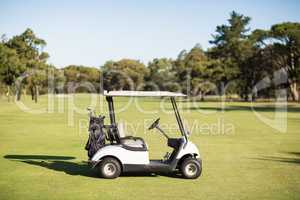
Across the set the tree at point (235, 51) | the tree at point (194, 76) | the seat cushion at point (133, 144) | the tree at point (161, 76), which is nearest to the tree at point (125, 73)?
the tree at point (161, 76)

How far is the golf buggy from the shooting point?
1091cm

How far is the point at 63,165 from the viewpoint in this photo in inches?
519

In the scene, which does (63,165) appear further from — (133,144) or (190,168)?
(190,168)

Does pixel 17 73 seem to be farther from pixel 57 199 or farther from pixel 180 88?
pixel 57 199

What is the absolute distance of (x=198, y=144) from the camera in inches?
727

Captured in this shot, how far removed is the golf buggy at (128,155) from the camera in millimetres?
10914

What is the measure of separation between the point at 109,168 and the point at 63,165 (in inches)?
105

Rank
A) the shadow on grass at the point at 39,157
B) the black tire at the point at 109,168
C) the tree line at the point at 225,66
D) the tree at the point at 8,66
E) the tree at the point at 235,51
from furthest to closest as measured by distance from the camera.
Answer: the tree at the point at 235,51 → the tree line at the point at 225,66 → the tree at the point at 8,66 → the shadow on grass at the point at 39,157 → the black tire at the point at 109,168

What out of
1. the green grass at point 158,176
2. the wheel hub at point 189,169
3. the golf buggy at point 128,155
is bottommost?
the green grass at point 158,176

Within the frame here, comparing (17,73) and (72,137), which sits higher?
(17,73)

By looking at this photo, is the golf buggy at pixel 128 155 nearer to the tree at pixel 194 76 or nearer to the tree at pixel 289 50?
the tree at pixel 289 50

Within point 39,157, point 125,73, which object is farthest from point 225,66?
point 39,157

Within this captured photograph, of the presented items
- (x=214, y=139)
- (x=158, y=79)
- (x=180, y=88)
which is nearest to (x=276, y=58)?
(x=180, y=88)

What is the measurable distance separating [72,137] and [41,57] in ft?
214
